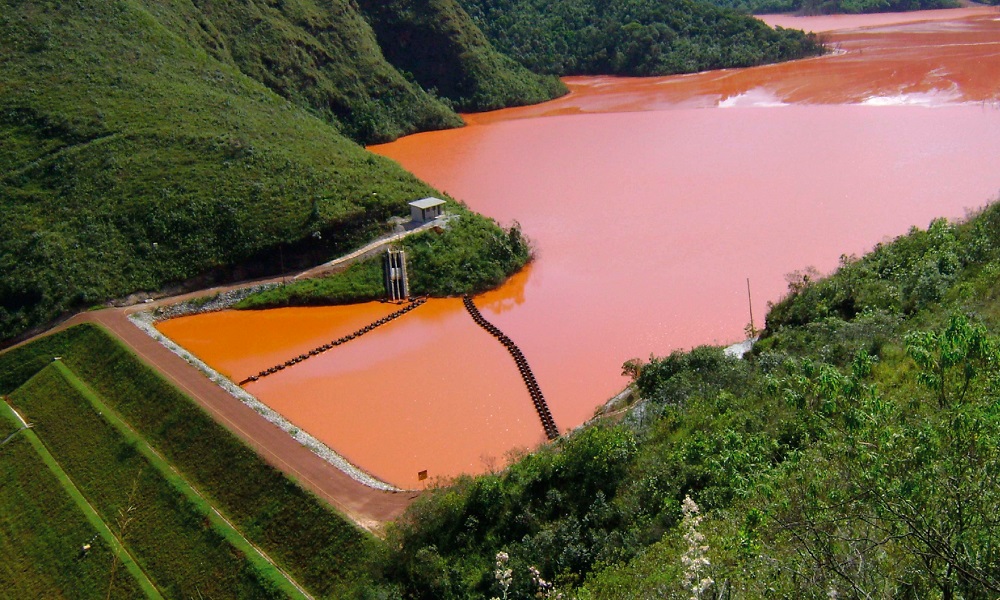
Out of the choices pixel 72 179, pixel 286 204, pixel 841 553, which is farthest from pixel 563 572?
pixel 72 179

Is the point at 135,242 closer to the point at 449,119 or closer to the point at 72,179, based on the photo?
the point at 72,179

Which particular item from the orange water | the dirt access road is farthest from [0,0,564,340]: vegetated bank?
the orange water

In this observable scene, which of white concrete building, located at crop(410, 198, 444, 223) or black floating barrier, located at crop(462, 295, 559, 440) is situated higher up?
white concrete building, located at crop(410, 198, 444, 223)

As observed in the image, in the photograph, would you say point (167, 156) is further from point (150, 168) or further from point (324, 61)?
point (324, 61)

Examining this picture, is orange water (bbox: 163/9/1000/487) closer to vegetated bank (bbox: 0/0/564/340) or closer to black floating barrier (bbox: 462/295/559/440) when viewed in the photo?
black floating barrier (bbox: 462/295/559/440)

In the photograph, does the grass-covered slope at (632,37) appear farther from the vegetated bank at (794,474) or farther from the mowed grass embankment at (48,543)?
the mowed grass embankment at (48,543)

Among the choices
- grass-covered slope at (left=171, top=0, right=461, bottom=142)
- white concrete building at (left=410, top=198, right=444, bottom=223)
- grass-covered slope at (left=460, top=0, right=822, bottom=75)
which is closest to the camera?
white concrete building at (left=410, top=198, right=444, bottom=223)
